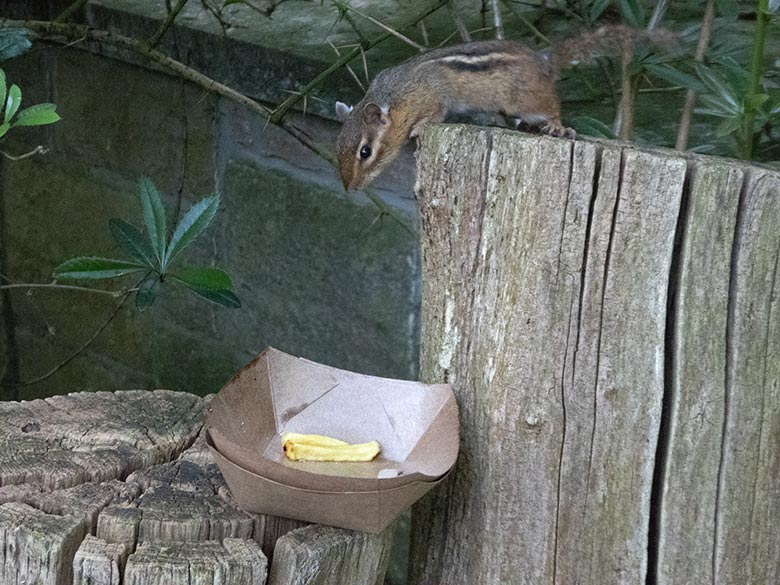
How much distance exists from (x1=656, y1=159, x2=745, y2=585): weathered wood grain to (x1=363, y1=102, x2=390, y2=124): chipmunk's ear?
1.27 m

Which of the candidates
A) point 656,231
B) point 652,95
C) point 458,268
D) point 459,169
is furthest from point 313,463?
point 652,95

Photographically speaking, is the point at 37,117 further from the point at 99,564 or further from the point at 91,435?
the point at 99,564

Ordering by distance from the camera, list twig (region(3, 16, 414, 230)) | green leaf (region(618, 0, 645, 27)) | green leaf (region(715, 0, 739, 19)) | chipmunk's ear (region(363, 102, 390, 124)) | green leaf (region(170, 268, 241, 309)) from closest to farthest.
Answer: green leaf (region(715, 0, 739, 19)), green leaf (region(170, 268, 241, 309)), green leaf (region(618, 0, 645, 27)), chipmunk's ear (region(363, 102, 390, 124)), twig (region(3, 16, 414, 230))

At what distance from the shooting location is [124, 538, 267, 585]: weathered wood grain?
1.62 metres

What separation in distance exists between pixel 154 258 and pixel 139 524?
0.96m

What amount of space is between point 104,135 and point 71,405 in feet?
6.08

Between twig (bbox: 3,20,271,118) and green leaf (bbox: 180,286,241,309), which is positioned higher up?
twig (bbox: 3,20,271,118)

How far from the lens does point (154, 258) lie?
2.56m

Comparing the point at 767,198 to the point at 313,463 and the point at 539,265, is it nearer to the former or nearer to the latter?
the point at 539,265

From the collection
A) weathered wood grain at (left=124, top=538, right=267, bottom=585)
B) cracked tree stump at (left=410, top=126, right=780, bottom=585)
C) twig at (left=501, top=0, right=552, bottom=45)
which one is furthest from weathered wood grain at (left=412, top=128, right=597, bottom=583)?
twig at (left=501, top=0, right=552, bottom=45)

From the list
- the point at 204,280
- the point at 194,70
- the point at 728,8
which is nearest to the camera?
the point at 728,8

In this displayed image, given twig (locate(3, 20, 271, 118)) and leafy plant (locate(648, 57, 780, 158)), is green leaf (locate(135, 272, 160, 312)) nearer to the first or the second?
twig (locate(3, 20, 271, 118))

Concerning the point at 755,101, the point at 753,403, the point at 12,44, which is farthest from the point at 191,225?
the point at 753,403

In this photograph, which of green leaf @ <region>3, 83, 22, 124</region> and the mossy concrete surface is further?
the mossy concrete surface
